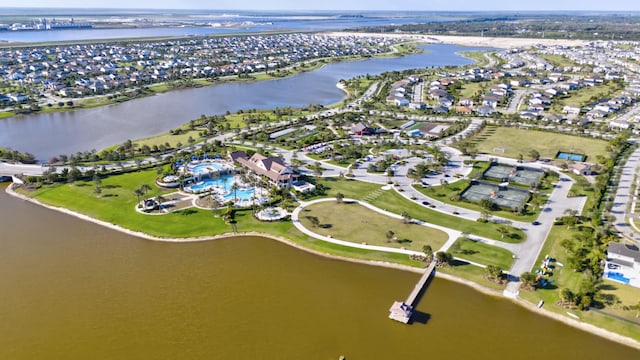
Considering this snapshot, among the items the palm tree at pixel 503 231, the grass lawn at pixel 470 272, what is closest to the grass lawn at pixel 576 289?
the grass lawn at pixel 470 272

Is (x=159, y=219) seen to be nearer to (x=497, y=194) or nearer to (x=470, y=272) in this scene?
(x=470, y=272)

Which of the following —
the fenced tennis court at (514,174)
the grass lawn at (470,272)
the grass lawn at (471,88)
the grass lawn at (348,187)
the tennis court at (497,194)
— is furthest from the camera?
the grass lawn at (471,88)

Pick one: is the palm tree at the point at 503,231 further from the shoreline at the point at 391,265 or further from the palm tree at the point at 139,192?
the palm tree at the point at 139,192

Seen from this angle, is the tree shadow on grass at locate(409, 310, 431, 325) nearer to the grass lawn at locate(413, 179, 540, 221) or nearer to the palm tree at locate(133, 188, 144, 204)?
the grass lawn at locate(413, 179, 540, 221)

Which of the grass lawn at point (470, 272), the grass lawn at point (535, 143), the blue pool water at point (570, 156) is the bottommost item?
the grass lawn at point (470, 272)

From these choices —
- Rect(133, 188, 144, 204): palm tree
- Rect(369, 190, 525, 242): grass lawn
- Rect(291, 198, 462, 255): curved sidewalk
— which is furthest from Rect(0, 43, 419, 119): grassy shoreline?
Rect(133, 188, 144, 204): palm tree

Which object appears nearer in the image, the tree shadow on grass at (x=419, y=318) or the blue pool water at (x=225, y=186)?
the tree shadow on grass at (x=419, y=318)

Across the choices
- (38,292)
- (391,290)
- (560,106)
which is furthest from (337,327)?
(560,106)
